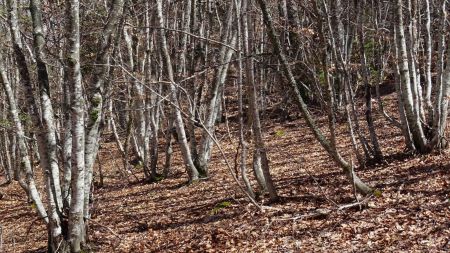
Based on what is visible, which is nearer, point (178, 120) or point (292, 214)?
point (292, 214)

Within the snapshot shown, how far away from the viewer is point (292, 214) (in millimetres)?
7891

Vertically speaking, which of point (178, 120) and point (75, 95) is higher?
point (75, 95)

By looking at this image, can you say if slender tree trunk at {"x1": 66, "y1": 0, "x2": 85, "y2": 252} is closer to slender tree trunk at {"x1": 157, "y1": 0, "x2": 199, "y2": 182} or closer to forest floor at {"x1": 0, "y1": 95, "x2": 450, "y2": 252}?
forest floor at {"x1": 0, "y1": 95, "x2": 450, "y2": 252}

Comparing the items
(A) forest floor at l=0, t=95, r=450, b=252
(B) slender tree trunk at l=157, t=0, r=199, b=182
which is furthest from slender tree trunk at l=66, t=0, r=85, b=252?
(B) slender tree trunk at l=157, t=0, r=199, b=182

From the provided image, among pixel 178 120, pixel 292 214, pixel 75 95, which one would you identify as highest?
pixel 75 95

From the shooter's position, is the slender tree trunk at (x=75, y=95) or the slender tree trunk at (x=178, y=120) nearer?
the slender tree trunk at (x=75, y=95)

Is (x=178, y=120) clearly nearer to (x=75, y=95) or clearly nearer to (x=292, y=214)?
(x=292, y=214)

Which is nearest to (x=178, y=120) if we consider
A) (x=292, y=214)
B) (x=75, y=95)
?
(x=292, y=214)

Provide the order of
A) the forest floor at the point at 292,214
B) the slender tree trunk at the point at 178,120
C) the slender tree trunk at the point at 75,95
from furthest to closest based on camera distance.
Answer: the slender tree trunk at the point at 178,120 < the slender tree trunk at the point at 75,95 < the forest floor at the point at 292,214

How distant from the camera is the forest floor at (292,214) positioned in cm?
654

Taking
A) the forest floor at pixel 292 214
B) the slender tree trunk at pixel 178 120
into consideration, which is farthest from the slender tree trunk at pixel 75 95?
the slender tree trunk at pixel 178 120

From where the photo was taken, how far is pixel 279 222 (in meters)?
7.66

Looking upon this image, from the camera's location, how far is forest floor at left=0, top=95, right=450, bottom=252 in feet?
21.4

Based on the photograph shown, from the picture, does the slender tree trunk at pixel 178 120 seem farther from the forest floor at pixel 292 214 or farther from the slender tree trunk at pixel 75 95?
the slender tree trunk at pixel 75 95
